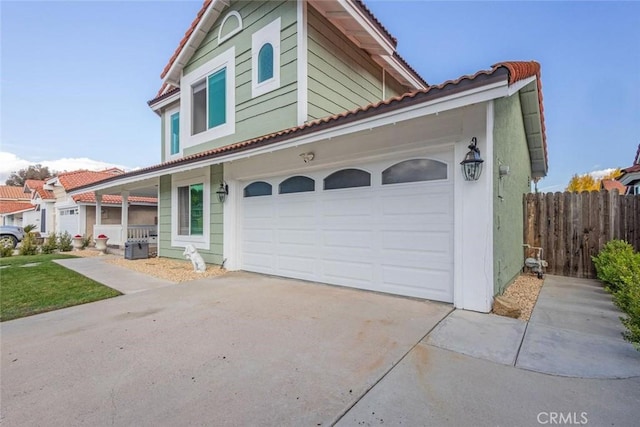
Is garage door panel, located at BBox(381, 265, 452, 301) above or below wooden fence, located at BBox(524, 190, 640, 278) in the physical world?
below

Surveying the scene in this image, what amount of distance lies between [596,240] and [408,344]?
667 cm

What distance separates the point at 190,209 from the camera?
30.7 ft

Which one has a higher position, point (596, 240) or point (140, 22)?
point (140, 22)

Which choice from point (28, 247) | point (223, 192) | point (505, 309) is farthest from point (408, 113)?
point (28, 247)

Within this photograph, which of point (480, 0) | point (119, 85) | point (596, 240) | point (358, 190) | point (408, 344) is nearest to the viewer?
point (408, 344)

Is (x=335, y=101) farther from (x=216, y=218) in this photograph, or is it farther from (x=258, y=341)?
(x=258, y=341)

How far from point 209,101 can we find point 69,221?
1610cm

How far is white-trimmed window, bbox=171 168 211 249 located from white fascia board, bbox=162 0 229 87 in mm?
3493

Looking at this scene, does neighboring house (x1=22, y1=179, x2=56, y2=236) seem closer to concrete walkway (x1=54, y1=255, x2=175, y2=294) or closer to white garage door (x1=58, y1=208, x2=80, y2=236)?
white garage door (x1=58, y1=208, x2=80, y2=236)

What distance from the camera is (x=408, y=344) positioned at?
3.24 m

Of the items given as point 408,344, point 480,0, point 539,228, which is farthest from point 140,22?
point 539,228

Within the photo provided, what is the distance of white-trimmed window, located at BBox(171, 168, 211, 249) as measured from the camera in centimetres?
869

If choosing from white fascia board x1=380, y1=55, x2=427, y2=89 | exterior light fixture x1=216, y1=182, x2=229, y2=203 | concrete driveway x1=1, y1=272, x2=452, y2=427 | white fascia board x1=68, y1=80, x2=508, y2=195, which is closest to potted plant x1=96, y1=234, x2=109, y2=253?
exterior light fixture x1=216, y1=182, x2=229, y2=203

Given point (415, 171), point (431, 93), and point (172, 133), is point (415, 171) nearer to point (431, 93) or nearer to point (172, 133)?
point (431, 93)
